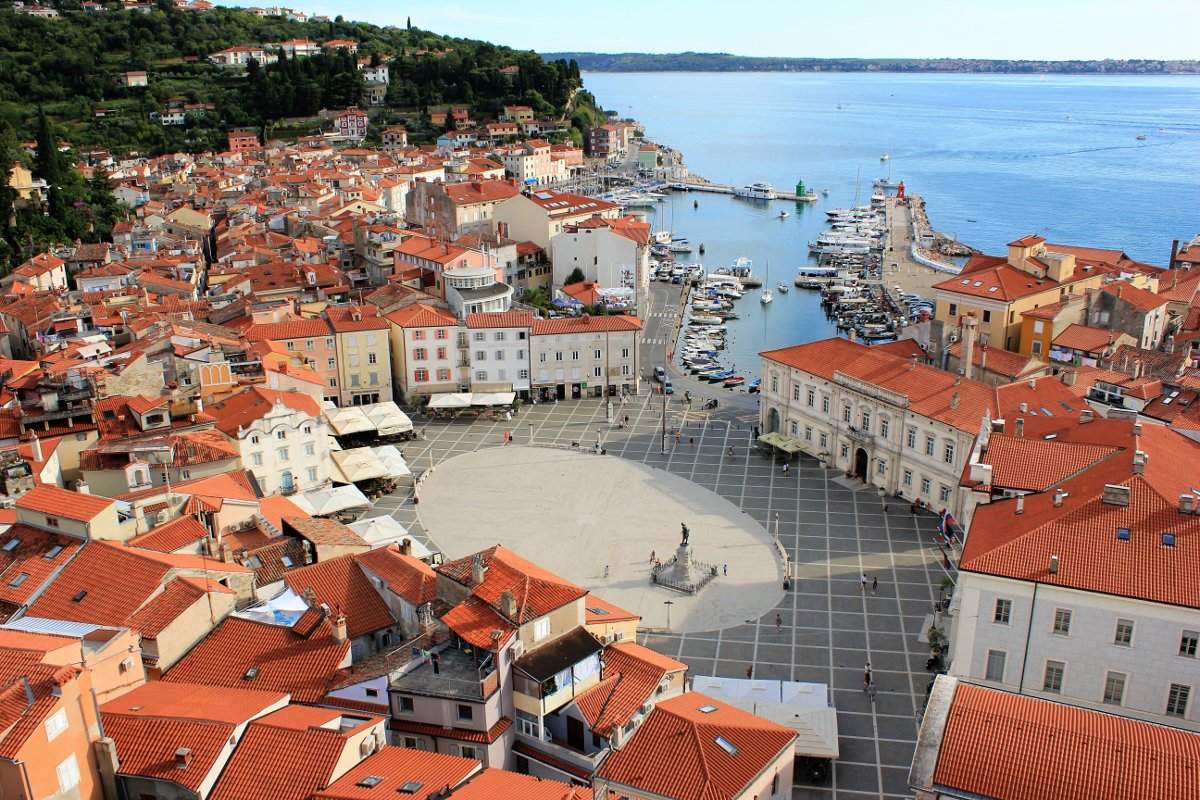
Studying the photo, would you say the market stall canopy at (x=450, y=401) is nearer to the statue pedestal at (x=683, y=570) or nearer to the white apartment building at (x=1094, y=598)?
the statue pedestal at (x=683, y=570)

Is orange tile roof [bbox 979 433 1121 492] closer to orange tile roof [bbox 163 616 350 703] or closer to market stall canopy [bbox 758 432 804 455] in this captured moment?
market stall canopy [bbox 758 432 804 455]

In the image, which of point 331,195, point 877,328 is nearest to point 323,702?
point 877,328

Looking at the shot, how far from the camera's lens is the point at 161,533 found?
105 feet

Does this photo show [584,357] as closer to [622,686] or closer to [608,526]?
[608,526]

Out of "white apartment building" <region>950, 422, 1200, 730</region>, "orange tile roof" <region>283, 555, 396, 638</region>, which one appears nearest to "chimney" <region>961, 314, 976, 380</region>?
"white apartment building" <region>950, 422, 1200, 730</region>

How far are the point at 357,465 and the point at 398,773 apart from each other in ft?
92.6

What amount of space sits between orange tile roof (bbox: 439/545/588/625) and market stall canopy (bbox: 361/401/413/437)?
25.8 m

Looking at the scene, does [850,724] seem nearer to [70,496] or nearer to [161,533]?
[161,533]

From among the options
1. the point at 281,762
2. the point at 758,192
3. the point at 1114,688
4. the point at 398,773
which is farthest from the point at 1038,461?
the point at 758,192

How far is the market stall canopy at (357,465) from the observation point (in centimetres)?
4691

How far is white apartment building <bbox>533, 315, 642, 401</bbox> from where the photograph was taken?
199ft

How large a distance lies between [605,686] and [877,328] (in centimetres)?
6067

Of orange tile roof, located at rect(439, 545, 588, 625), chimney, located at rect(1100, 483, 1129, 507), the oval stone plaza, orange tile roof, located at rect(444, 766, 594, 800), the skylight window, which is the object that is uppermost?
chimney, located at rect(1100, 483, 1129, 507)

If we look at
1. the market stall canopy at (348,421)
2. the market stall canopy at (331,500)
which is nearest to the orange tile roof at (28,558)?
the market stall canopy at (331,500)
